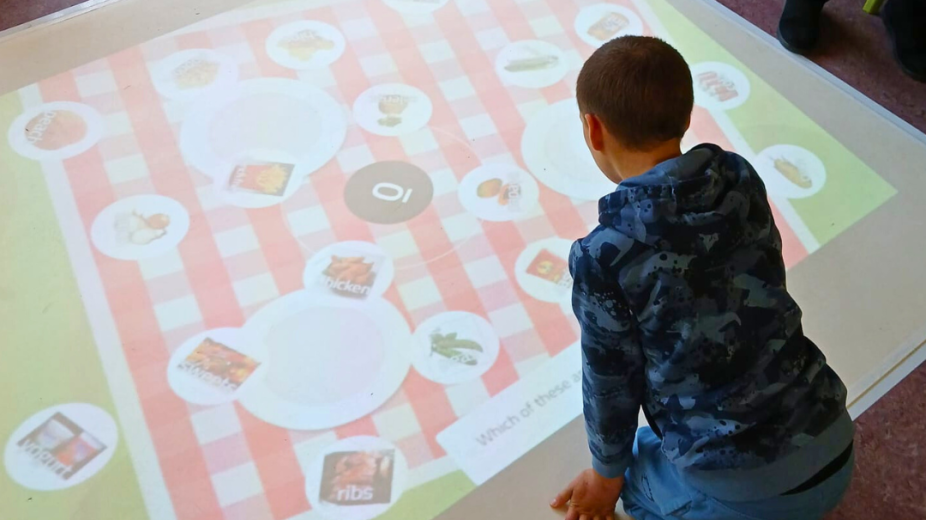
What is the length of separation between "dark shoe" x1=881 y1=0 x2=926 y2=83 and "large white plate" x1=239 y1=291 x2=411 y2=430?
3.38 ft

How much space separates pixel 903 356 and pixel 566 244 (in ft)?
1.54

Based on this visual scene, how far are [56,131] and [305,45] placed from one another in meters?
0.42

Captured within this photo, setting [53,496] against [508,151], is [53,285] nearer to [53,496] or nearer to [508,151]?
[53,496]

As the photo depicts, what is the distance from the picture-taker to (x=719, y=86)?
4.43ft

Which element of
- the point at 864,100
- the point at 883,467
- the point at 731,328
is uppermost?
the point at 731,328

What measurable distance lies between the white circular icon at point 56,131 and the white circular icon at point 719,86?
973 millimetres

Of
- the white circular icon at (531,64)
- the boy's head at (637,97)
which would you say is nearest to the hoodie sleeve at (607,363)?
the boy's head at (637,97)

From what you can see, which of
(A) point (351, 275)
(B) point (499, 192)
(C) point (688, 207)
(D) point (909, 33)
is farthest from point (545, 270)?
(D) point (909, 33)

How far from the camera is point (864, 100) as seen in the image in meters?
1.35

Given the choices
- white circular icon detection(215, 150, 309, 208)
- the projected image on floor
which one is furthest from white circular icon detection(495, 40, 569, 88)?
white circular icon detection(215, 150, 309, 208)

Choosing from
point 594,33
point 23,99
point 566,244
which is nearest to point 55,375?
point 23,99

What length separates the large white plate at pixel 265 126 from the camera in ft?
4.02

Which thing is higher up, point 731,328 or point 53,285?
point 731,328

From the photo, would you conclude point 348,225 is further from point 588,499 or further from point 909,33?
point 909,33
